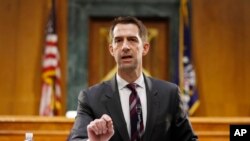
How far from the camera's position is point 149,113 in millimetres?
2068

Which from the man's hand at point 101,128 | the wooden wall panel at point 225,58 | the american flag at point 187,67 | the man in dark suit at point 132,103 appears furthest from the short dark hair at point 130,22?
the wooden wall panel at point 225,58

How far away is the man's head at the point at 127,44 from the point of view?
208 centimetres

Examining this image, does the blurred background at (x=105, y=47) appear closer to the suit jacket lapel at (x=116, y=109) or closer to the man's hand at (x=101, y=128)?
the suit jacket lapel at (x=116, y=109)

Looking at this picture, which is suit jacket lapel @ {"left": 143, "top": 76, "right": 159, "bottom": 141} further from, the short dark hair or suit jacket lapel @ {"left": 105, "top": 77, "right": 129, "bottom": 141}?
the short dark hair

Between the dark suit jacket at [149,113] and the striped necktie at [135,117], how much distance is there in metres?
0.03

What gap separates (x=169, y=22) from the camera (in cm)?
659

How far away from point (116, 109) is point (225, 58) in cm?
470

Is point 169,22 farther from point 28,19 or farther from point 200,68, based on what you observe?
point 28,19

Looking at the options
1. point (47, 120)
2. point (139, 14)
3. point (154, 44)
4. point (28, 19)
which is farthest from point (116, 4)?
point (47, 120)

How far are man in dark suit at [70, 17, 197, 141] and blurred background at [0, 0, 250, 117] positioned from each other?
4205 millimetres

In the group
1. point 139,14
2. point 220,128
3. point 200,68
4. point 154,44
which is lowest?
point 220,128

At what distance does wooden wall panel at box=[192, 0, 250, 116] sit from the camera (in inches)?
256

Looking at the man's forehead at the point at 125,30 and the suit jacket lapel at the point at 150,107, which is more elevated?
the man's forehead at the point at 125,30

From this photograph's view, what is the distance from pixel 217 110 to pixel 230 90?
353mm
